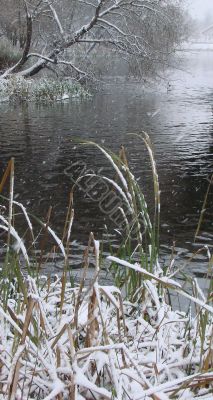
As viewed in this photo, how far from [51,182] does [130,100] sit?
52.2 feet

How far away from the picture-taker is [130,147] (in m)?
15.0

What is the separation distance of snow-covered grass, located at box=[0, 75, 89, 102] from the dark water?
51.3 inches

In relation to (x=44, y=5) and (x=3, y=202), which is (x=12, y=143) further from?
(x=44, y=5)

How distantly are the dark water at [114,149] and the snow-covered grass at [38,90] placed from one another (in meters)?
1.30

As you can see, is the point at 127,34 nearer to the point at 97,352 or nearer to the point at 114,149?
the point at 114,149

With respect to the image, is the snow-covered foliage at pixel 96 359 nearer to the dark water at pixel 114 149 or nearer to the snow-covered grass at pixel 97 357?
the snow-covered grass at pixel 97 357

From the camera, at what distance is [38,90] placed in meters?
25.9

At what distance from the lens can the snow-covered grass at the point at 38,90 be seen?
25031mm

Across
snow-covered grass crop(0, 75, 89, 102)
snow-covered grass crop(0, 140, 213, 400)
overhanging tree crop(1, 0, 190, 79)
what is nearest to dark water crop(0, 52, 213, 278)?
snow-covered grass crop(0, 75, 89, 102)

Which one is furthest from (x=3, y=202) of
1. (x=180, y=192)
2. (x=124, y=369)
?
(x=124, y=369)

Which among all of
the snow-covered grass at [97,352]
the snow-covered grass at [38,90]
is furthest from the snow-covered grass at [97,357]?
the snow-covered grass at [38,90]

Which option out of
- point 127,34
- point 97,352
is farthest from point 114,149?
point 127,34

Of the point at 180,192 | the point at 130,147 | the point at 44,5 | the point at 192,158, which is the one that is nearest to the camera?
the point at 180,192

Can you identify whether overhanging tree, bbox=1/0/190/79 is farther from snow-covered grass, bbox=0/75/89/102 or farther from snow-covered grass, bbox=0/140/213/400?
snow-covered grass, bbox=0/140/213/400
